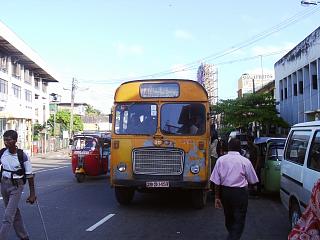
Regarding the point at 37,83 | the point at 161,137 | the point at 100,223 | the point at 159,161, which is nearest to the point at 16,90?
the point at 37,83

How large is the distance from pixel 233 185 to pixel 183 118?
14.2 ft

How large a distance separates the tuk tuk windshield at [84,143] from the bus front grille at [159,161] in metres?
8.16

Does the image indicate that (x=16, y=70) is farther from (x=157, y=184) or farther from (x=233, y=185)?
(x=233, y=185)

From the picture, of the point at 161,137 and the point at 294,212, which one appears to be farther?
the point at 161,137

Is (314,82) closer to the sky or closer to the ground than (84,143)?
closer to the sky

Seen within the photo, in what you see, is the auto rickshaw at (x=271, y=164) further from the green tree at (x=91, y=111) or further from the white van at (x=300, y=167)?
the green tree at (x=91, y=111)

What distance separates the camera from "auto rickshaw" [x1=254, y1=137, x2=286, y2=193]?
41.7 feet

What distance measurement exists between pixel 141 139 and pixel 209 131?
1.57 m

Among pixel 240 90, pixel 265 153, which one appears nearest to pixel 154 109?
pixel 265 153

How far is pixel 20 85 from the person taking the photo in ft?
188

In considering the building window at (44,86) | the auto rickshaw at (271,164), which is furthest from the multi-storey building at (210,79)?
the auto rickshaw at (271,164)

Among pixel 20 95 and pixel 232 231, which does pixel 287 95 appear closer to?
pixel 232 231

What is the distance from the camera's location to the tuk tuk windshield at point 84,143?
743 inches

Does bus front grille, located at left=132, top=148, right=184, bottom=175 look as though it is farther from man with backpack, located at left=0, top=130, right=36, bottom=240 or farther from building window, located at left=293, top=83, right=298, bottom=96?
building window, located at left=293, top=83, right=298, bottom=96
